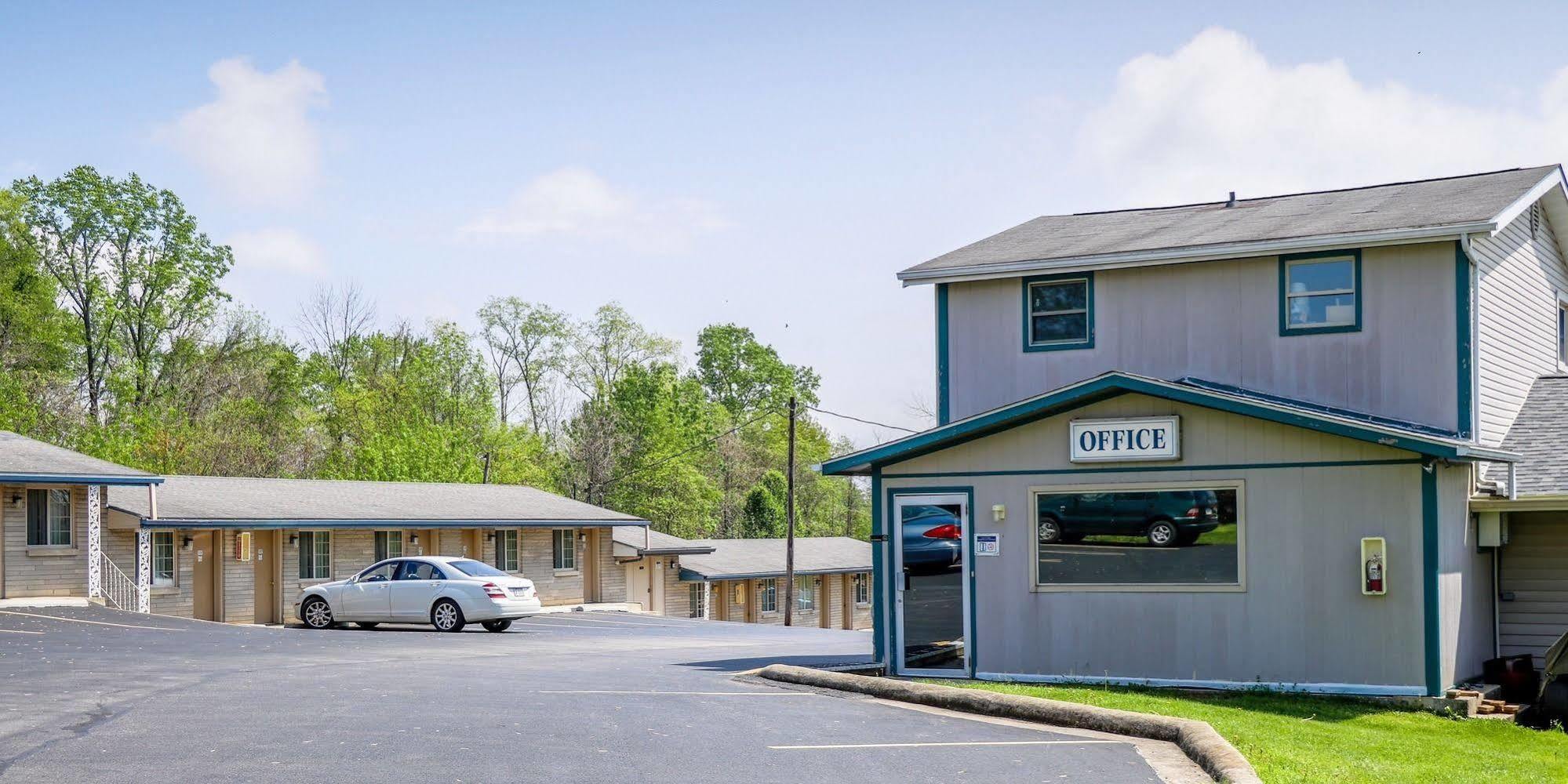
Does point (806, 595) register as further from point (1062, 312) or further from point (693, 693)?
point (693, 693)

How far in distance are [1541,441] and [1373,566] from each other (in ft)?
16.2

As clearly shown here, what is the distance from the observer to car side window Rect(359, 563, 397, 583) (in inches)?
1086

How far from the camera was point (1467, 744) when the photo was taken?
13.4 m

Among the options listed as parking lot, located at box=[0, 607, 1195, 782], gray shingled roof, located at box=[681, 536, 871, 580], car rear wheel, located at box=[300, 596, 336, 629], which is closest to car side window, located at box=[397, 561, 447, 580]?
car rear wheel, located at box=[300, 596, 336, 629]

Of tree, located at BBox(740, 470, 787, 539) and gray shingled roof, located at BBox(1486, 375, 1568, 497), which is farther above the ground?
gray shingled roof, located at BBox(1486, 375, 1568, 497)

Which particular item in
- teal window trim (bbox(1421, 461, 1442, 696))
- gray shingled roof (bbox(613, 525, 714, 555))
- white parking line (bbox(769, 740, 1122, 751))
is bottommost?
gray shingled roof (bbox(613, 525, 714, 555))

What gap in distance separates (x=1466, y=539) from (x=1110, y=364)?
193 inches

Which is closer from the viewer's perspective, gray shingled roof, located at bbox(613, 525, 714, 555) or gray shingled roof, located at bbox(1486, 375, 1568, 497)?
gray shingled roof, located at bbox(1486, 375, 1568, 497)

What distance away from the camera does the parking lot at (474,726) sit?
34.2 ft

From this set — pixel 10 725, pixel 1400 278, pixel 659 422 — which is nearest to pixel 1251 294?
pixel 1400 278

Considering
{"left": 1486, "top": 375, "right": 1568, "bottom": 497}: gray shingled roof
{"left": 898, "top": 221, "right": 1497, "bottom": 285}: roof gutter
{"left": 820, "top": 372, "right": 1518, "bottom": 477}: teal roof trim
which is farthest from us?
{"left": 1486, "top": 375, "right": 1568, "bottom": 497}: gray shingled roof

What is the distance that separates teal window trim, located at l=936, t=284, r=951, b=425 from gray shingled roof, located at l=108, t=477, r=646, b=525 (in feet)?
64.1

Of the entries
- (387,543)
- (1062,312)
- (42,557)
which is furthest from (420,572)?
(1062,312)

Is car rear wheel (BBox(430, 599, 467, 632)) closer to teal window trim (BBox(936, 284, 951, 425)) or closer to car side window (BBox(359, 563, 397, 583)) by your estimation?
car side window (BBox(359, 563, 397, 583))
